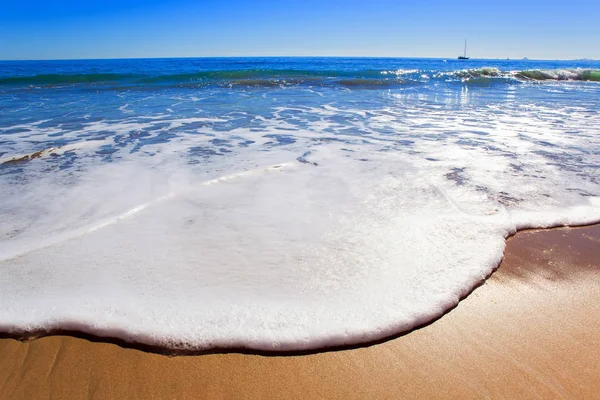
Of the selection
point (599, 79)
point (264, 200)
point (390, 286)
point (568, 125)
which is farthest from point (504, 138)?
point (599, 79)

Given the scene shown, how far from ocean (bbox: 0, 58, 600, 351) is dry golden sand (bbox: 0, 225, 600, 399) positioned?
0.09 meters

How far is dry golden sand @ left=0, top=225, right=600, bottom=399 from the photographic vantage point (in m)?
1.53

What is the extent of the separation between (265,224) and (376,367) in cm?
146

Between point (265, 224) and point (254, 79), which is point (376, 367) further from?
point (254, 79)

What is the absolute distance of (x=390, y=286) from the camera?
2125mm

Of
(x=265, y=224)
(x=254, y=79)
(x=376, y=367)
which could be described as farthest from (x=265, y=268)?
(x=254, y=79)

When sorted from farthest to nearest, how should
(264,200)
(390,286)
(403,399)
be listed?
1. (264,200)
2. (390,286)
3. (403,399)

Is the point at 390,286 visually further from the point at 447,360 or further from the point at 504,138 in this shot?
the point at 504,138

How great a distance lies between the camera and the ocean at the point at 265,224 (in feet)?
6.29

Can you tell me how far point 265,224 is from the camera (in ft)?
9.50

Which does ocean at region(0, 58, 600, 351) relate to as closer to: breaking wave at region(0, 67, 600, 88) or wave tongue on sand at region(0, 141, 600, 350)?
wave tongue on sand at region(0, 141, 600, 350)

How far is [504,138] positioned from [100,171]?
5456mm

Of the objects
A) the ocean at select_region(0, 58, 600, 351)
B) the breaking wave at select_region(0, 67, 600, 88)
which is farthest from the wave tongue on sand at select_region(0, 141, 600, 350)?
the breaking wave at select_region(0, 67, 600, 88)

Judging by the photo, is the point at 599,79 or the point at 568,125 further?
the point at 599,79
